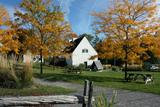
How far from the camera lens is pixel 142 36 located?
29.4 metres

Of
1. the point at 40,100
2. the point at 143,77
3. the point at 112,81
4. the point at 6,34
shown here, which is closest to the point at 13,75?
the point at 40,100

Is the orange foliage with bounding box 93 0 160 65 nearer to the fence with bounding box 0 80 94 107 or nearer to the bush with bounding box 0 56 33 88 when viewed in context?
the bush with bounding box 0 56 33 88

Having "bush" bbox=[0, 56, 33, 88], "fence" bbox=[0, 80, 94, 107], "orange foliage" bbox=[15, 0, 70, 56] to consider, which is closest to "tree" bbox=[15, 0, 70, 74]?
"orange foliage" bbox=[15, 0, 70, 56]

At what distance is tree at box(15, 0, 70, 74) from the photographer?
3472 centimetres

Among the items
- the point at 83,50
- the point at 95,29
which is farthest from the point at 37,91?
the point at 83,50

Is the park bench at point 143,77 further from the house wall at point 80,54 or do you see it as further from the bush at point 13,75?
the house wall at point 80,54

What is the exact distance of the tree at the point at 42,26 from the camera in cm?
3472

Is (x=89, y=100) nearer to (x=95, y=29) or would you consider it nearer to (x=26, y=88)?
(x=26, y=88)

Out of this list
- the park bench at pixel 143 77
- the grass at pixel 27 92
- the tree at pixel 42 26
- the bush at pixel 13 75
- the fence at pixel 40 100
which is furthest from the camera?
the tree at pixel 42 26

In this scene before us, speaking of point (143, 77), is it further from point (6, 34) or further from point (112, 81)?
point (6, 34)

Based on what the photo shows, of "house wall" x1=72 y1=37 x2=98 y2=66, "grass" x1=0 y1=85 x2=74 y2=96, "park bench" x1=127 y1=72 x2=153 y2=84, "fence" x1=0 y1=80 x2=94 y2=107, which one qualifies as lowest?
"grass" x1=0 y1=85 x2=74 y2=96

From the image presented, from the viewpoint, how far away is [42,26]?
34812 mm

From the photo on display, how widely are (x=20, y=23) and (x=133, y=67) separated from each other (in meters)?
30.7

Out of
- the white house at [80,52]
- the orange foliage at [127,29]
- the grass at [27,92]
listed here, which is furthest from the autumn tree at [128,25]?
the white house at [80,52]
